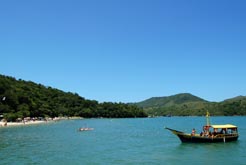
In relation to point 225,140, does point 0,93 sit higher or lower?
higher

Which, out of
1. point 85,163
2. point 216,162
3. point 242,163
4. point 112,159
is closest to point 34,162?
point 85,163

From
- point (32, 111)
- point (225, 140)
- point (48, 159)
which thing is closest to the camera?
point (48, 159)

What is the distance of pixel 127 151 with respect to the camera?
164 ft

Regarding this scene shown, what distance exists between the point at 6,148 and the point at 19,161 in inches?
519

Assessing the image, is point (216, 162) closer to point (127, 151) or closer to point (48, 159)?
point (127, 151)

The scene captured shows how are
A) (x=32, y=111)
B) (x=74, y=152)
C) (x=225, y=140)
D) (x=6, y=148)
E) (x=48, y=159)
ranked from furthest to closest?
(x=32, y=111) < (x=225, y=140) < (x=6, y=148) < (x=74, y=152) < (x=48, y=159)

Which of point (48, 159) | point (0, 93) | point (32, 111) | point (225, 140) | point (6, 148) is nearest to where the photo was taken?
point (48, 159)

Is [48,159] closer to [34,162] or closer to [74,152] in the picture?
[34,162]

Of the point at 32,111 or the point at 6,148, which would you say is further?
the point at 32,111

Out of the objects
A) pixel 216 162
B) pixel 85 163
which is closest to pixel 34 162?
pixel 85 163

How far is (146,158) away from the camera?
140ft

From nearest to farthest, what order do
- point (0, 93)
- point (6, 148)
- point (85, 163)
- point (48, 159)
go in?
point (85, 163) → point (48, 159) → point (6, 148) → point (0, 93)

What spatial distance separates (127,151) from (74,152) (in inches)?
287

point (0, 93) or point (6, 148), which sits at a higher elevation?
point (0, 93)
